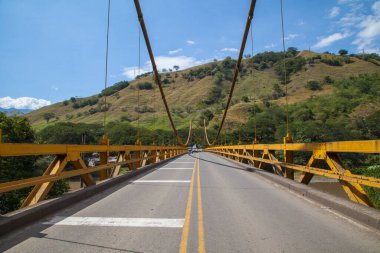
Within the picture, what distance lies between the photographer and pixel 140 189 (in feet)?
32.4

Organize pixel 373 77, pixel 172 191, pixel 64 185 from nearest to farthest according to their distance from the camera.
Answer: pixel 172 191, pixel 64 185, pixel 373 77

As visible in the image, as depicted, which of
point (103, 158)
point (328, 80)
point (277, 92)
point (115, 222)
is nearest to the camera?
point (115, 222)

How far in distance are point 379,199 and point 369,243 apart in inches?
1176

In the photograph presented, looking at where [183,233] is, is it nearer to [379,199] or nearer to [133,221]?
[133,221]

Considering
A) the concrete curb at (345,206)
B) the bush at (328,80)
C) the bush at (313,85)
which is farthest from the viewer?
the bush at (328,80)

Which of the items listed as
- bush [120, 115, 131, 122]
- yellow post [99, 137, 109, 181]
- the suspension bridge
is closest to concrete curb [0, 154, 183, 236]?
the suspension bridge

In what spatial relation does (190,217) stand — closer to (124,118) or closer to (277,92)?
(124,118)

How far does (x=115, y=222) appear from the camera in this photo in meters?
5.67

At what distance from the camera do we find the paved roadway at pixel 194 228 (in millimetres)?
4391

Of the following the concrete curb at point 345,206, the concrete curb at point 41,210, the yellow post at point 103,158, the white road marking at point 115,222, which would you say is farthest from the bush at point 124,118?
the white road marking at point 115,222

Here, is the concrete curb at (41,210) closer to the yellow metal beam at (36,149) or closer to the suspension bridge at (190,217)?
the suspension bridge at (190,217)

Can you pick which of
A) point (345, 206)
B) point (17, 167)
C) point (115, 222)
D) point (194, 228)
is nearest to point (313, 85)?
point (17, 167)

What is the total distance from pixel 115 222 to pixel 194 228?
1.46 meters

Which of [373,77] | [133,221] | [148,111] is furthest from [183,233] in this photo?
[148,111]
